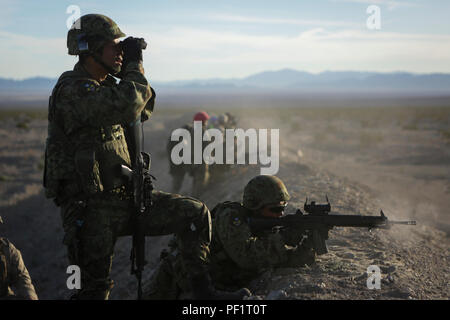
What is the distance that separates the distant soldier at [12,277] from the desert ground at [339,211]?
2.09 ft

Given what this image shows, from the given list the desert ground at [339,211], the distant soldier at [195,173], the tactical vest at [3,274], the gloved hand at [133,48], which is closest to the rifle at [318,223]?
the desert ground at [339,211]

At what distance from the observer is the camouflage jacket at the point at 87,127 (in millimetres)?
3219

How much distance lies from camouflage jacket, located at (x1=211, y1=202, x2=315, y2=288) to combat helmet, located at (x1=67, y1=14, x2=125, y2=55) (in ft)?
6.17

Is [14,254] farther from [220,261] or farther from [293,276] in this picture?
[293,276]

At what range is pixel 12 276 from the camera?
12.6 feet

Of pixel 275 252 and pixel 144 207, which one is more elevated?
pixel 144 207

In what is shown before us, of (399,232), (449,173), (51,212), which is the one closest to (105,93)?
(399,232)

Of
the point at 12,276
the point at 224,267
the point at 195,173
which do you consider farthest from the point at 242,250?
the point at 195,173

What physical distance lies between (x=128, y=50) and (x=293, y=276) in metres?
2.58

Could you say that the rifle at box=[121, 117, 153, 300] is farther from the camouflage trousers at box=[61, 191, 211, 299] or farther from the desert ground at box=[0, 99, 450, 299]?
the desert ground at box=[0, 99, 450, 299]

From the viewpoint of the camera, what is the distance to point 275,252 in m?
4.21

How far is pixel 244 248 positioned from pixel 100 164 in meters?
1.54

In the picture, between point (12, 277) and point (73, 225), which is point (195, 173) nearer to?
point (12, 277)
